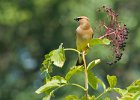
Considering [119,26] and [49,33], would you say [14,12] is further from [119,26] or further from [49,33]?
[119,26]

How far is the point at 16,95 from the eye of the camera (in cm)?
1831

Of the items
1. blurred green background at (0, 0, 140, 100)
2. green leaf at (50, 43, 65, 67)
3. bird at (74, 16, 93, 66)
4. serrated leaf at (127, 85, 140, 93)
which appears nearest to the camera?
serrated leaf at (127, 85, 140, 93)

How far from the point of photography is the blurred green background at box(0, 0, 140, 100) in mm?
17172

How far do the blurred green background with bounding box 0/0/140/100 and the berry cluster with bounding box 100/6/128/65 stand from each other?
12.7 meters

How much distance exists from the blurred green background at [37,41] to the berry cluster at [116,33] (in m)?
12.7

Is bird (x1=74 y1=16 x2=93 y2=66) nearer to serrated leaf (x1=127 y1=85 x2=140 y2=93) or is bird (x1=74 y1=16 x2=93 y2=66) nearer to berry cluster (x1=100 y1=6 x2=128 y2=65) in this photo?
berry cluster (x1=100 y1=6 x2=128 y2=65)

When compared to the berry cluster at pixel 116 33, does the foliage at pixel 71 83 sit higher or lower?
lower

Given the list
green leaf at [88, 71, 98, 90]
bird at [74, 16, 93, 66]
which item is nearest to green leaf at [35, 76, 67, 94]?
green leaf at [88, 71, 98, 90]

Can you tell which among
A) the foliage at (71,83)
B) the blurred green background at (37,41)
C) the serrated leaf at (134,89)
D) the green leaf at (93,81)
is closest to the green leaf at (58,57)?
the foliage at (71,83)

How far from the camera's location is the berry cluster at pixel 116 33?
3213mm

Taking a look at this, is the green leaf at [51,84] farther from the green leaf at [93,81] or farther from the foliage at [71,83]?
the green leaf at [93,81]

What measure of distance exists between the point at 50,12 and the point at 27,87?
190cm

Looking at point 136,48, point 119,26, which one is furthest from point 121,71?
point 119,26

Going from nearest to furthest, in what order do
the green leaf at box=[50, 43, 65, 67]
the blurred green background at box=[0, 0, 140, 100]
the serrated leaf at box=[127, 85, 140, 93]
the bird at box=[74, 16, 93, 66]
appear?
the serrated leaf at box=[127, 85, 140, 93] → the green leaf at box=[50, 43, 65, 67] → the bird at box=[74, 16, 93, 66] → the blurred green background at box=[0, 0, 140, 100]
